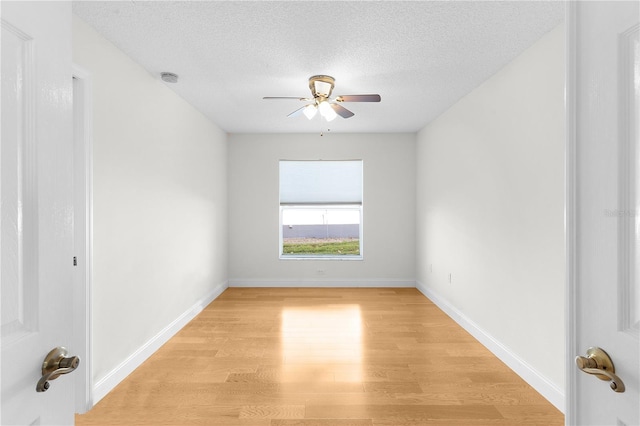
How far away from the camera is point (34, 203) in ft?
2.49

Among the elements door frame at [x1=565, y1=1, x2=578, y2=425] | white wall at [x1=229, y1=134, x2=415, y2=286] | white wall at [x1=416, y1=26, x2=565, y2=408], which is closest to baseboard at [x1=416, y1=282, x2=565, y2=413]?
white wall at [x1=416, y1=26, x2=565, y2=408]

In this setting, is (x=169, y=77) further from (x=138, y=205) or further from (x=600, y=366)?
(x=600, y=366)

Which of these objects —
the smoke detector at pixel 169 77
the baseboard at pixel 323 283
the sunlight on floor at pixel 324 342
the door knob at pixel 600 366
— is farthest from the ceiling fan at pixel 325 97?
the baseboard at pixel 323 283

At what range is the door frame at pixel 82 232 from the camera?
2.22 metres

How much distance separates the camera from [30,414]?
29.5 inches

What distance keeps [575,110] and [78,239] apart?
2662mm

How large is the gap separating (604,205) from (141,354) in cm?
328

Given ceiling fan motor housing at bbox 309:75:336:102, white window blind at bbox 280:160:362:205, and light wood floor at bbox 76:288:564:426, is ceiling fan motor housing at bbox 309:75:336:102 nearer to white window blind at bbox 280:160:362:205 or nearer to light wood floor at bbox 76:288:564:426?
light wood floor at bbox 76:288:564:426

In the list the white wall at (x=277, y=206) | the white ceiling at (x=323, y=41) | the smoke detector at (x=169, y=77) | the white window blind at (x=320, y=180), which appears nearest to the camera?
the white ceiling at (x=323, y=41)

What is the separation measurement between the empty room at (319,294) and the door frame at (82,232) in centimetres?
1

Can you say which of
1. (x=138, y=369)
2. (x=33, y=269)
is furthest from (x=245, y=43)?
(x=138, y=369)

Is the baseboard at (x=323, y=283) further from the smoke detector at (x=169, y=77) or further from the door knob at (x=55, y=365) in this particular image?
the door knob at (x=55, y=365)

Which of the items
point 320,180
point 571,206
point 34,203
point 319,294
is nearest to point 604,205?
point 571,206

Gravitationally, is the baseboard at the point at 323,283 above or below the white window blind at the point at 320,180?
below
